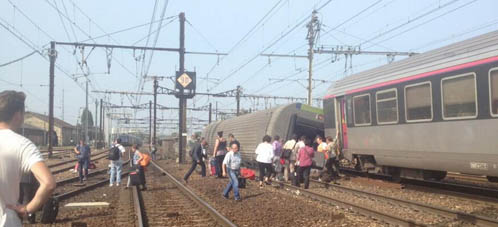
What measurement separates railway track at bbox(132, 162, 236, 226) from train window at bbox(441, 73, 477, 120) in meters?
5.59

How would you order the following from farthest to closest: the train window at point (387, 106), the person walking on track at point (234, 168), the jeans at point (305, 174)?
the jeans at point (305, 174)
the train window at point (387, 106)
the person walking on track at point (234, 168)

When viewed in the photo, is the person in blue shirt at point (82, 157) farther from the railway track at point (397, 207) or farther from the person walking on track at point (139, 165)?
the railway track at point (397, 207)

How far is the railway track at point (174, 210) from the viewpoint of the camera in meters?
9.15

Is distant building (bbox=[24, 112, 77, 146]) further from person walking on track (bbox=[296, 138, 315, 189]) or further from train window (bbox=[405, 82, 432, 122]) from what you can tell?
train window (bbox=[405, 82, 432, 122])

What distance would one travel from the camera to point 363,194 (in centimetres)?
1250

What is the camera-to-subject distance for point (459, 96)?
10445mm

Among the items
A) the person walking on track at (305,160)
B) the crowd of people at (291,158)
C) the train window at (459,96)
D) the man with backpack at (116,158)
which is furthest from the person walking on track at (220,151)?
the train window at (459,96)

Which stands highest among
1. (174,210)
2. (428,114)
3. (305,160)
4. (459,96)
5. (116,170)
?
(459,96)

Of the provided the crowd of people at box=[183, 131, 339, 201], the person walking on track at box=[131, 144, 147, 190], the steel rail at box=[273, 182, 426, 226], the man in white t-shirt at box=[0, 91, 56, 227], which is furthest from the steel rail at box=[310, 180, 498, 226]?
the person walking on track at box=[131, 144, 147, 190]

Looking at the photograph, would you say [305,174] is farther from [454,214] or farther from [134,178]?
[454,214]

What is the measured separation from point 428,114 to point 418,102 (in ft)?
1.74

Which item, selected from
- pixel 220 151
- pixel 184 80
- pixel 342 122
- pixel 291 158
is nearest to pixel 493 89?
pixel 342 122

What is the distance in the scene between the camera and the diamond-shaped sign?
87.6 feet

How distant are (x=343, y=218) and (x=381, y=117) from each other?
5.02 meters
